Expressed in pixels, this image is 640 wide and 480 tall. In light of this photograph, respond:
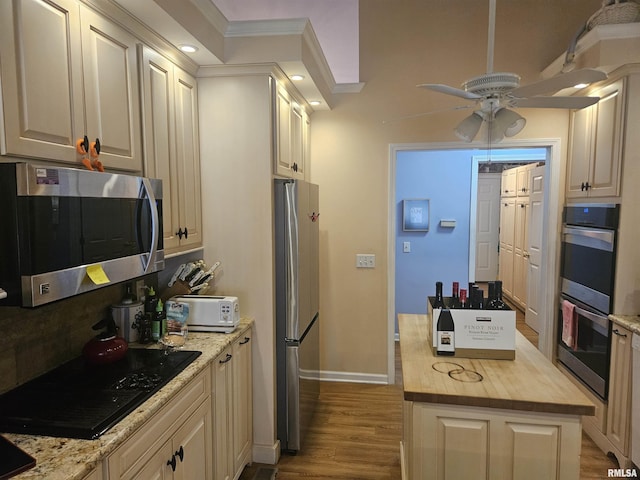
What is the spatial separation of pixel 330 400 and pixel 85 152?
2.71 meters

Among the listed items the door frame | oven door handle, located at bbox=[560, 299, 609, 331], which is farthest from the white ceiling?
oven door handle, located at bbox=[560, 299, 609, 331]

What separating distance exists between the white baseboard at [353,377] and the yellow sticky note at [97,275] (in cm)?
270

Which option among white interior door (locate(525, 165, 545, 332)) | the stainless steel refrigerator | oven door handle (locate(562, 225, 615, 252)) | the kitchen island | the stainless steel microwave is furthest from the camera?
white interior door (locate(525, 165, 545, 332))

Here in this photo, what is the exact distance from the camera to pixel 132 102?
1.87 m

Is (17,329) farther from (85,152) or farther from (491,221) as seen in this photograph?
(491,221)

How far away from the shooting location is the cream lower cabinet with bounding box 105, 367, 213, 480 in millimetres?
1381

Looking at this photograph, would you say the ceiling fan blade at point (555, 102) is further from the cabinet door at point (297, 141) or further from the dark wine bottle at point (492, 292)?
the cabinet door at point (297, 141)

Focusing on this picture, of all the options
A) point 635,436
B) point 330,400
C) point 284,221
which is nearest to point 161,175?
point 284,221

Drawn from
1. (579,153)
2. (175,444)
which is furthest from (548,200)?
(175,444)

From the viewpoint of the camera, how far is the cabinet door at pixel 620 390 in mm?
2484

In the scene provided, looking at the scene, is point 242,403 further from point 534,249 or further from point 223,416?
point 534,249

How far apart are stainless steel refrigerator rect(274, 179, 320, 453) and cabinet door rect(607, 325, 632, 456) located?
6.28ft

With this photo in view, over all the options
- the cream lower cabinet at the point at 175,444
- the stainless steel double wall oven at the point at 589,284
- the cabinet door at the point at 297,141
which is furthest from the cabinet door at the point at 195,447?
the stainless steel double wall oven at the point at 589,284

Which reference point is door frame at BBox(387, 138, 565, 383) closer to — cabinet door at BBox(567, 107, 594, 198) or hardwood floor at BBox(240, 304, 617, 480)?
cabinet door at BBox(567, 107, 594, 198)
